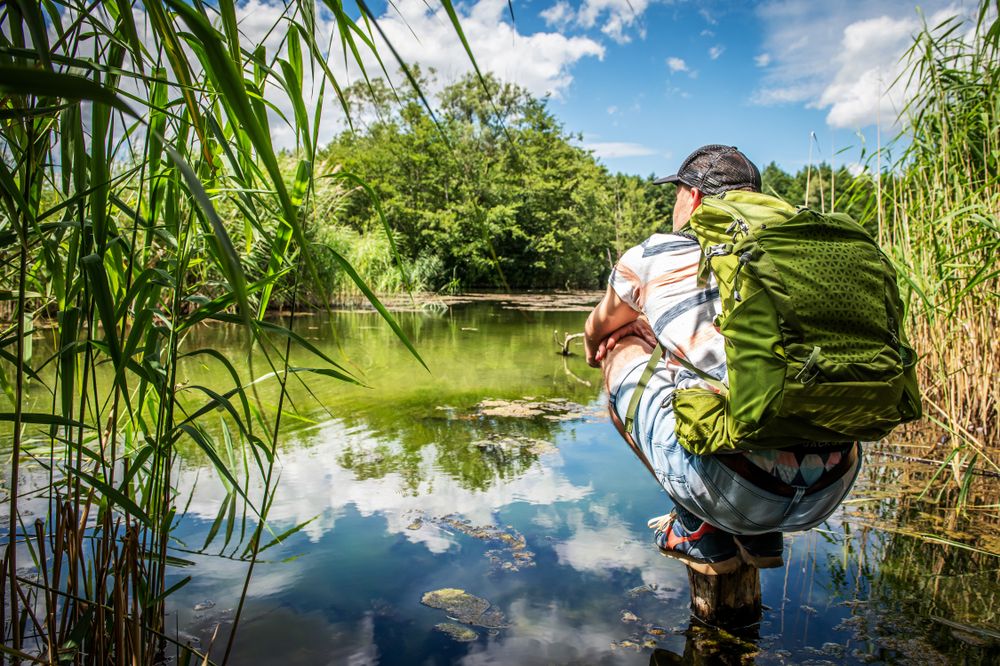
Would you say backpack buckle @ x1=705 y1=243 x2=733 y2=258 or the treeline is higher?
the treeline

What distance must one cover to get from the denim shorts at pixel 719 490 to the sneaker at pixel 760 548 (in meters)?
0.17

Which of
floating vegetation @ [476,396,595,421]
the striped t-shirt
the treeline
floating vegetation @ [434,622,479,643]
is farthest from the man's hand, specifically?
the treeline

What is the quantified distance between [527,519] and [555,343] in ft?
16.6

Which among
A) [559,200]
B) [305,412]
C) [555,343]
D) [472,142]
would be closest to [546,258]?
[559,200]

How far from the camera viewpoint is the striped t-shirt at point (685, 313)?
4.36 feet

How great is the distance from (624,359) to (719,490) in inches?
19.7

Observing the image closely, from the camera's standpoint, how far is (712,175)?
1663mm

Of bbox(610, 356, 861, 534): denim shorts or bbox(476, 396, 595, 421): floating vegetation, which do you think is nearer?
bbox(610, 356, 861, 534): denim shorts

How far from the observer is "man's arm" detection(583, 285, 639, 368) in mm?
1760

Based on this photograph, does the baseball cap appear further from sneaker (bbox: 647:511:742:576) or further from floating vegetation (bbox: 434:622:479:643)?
floating vegetation (bbox: 434:622:479:643)

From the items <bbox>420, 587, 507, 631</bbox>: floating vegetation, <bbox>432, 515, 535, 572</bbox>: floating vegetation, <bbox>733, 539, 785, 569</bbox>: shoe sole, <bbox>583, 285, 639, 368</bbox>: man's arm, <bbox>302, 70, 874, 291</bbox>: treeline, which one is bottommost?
<bbox>420, 587, 507, 631</bbox>: floating vegetation

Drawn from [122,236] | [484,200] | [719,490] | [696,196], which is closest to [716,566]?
[719,490]

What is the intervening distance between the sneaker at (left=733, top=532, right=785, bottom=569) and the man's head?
79 cm

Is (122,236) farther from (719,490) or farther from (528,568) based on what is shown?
(528,568)
